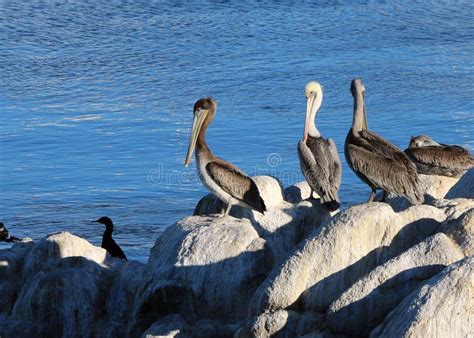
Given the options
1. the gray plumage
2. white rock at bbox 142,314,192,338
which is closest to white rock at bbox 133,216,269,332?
white rock at bbox 142,314,192,338

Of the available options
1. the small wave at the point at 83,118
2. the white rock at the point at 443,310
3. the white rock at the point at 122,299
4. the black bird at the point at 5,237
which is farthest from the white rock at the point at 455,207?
the small wave at the point at 83,118

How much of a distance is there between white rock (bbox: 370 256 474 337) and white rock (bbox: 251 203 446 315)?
3.26 feet

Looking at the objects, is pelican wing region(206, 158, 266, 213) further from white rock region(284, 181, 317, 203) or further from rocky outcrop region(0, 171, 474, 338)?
white rock region(284, 181, 317, 203)

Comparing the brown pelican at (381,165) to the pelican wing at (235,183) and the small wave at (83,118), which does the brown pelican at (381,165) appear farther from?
the small wave at (83,118)

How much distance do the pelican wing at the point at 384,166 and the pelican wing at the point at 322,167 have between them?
0.71 ft

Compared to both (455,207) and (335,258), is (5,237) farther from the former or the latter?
(455,207)

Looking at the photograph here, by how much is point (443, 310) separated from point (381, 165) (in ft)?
11.4

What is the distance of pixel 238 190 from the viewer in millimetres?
10273

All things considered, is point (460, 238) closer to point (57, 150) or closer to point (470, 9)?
point (57, 150)

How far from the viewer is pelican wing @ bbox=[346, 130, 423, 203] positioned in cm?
1006

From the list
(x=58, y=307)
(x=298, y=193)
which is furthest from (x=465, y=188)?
(x=58, y=307)

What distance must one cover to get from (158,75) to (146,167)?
509cm

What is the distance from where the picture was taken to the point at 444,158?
38.2ft

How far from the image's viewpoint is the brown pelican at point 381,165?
10062 millimetres
